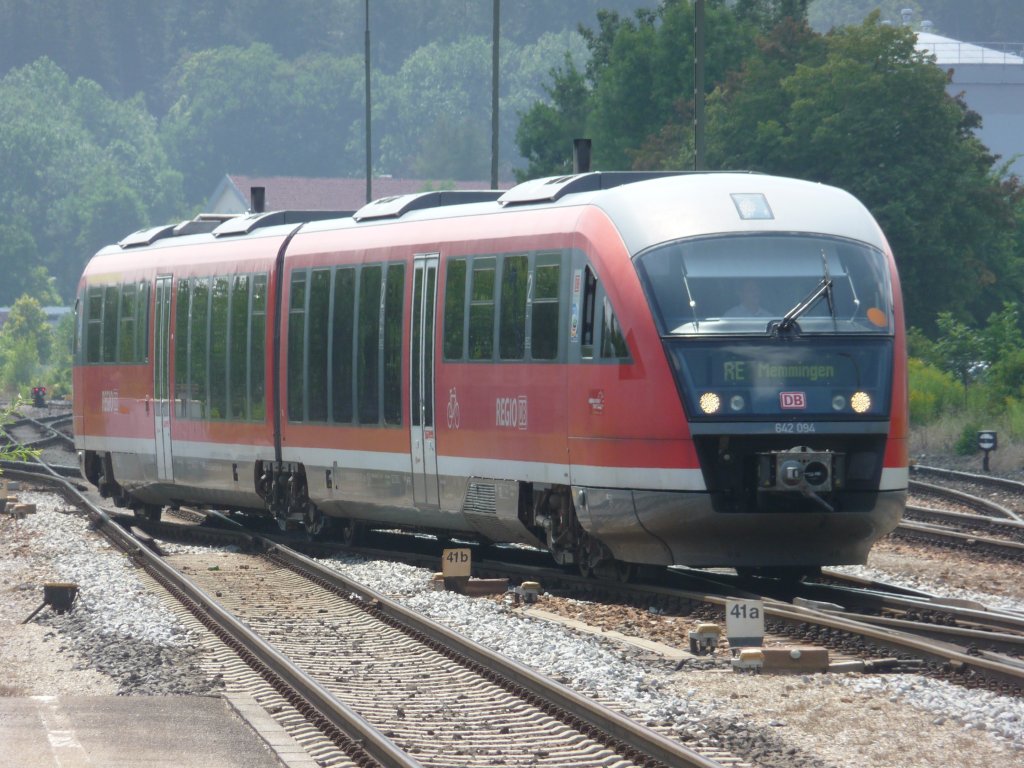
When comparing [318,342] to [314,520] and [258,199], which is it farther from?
[258,199]

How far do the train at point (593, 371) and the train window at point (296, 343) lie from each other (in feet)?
0.09

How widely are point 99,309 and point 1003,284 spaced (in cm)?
2921

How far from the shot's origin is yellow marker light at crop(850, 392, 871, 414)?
538 inches

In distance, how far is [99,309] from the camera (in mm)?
24219

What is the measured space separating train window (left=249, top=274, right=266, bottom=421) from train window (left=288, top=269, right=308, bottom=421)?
567 millimetres

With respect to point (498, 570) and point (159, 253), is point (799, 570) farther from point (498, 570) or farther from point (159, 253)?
point (159, 253)

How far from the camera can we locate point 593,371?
14.2 m

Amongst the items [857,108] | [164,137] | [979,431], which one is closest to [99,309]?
[979,431]

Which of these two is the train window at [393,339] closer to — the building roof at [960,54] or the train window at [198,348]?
the train window at [198,348]

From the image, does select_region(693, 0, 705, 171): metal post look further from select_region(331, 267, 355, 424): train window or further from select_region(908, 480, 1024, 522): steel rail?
select_region(331, 267, 355, 424): train window

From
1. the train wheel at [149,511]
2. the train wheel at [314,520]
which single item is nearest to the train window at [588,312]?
the train wheel at [314,520]

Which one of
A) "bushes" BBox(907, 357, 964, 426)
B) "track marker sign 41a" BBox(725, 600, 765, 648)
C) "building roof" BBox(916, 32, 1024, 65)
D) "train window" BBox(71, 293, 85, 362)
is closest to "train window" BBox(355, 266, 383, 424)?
"track marker sign 41a" BBox(725, 600, 765, 648)

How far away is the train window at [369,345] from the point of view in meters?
17.7

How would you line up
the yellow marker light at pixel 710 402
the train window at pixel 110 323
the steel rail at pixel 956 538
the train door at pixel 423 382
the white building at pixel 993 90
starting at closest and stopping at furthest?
the yellow marker light at pixel 710 402 → the train door at pixel 423 382 → the steel rail at pixel 956 538 → the train window at pixel 110 323 → the white building at pixel 993 90
